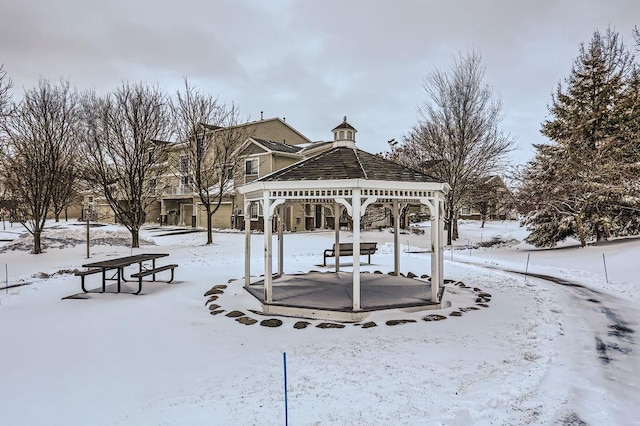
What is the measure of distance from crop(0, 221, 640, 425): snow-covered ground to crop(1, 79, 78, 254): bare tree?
425 inches

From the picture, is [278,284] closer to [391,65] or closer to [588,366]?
[588,366]

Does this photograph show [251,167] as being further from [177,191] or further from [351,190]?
[351,190]

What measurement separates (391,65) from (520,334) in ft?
56.5

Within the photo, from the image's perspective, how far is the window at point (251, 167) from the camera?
30.8m

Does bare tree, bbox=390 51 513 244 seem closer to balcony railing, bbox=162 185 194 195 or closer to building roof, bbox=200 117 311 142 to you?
building roof, bbox=200 117 311 142

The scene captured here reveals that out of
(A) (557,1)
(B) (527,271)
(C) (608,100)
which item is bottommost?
(B) (527,271)

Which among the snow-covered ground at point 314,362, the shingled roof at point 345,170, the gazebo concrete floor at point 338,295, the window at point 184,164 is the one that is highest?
the window at point 184,164

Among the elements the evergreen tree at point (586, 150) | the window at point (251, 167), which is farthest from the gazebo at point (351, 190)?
the window at point (251, 167)

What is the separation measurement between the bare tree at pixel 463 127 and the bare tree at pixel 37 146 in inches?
876

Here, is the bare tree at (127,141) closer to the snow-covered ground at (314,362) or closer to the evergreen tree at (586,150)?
the snow-covered ground at (314,362)

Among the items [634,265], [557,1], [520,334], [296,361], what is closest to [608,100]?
[557,1]

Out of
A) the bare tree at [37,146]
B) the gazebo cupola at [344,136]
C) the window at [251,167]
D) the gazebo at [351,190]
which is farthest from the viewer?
the window at [251,167]

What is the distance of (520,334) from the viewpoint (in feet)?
22.3

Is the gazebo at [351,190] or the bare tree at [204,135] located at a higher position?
the bare tree at [204,135]
